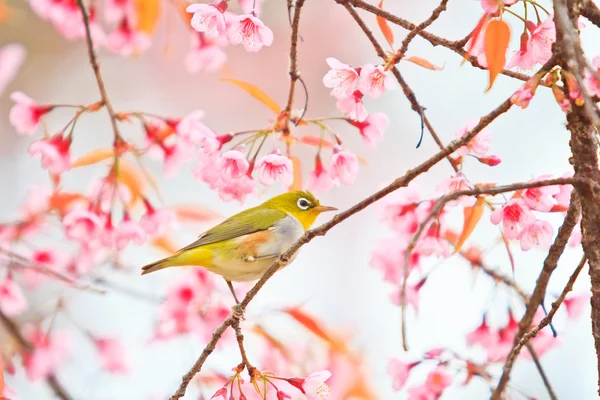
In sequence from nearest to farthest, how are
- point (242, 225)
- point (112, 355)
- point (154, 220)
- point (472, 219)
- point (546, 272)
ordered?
point (546, 272)
point (472, 219)
point (154, 220)
point (242, 225)
point (112, 355)

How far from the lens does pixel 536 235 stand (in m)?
1.71

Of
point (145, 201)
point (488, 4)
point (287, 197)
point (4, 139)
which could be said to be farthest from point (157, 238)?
point (4, 139)

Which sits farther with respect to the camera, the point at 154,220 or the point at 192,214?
the point at 192,214

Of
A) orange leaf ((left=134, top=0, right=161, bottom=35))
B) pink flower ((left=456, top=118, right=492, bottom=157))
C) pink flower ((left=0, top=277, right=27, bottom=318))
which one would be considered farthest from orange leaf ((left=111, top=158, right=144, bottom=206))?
pink flower ((left=456, top=118, right=492, bottom=157))

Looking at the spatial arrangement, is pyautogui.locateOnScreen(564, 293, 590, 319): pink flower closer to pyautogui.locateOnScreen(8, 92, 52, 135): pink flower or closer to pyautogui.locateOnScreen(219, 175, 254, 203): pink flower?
pyautogui.locateOnScreen(219, 175, 254, 203): pink flower

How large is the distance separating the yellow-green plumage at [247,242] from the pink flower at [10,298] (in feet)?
2.34

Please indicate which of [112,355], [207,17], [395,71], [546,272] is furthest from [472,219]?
[112,355]

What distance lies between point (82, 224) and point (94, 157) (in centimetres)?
24

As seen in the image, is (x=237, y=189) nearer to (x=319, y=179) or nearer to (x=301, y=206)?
(x=319, y=179)

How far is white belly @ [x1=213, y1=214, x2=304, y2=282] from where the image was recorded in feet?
8.07

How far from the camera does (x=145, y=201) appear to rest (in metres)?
2.41

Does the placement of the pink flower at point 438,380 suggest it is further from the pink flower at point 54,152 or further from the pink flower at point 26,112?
the pink flower at point 26,112

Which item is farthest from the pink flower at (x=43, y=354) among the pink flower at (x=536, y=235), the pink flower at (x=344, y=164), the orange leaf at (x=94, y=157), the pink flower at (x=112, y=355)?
the pink flower at (x=536, y=235)

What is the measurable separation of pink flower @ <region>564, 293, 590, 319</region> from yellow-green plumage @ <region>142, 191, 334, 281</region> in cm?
89
